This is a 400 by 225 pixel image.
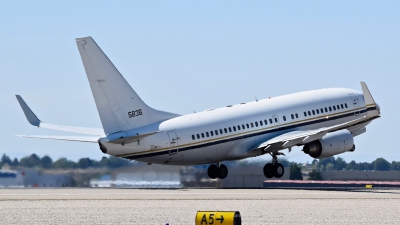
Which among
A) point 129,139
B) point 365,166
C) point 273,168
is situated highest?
point 365,166

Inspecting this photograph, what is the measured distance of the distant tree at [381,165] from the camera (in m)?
95.4

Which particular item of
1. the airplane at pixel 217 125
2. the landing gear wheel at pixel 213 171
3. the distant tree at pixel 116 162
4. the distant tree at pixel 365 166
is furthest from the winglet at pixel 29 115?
the distant tree at pixel 365 166

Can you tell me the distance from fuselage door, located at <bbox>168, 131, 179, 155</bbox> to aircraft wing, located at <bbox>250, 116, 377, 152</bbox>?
7523 millimetres

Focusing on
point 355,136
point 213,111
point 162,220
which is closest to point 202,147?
point 213,111

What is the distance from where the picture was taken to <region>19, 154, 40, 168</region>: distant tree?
5950cm

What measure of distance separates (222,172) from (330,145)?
332 inches

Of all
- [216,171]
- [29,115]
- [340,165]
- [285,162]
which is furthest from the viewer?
[340,165]

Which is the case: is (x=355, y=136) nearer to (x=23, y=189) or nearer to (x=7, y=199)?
(x=23, y=189)

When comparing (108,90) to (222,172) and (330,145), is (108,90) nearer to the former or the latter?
(222,172)

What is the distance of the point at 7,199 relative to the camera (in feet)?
147

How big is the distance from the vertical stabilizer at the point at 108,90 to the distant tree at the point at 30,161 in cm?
871

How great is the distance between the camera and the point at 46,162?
59656 millimetres

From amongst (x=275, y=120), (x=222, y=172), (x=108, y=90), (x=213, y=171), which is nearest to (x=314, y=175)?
(x=275, y=120)

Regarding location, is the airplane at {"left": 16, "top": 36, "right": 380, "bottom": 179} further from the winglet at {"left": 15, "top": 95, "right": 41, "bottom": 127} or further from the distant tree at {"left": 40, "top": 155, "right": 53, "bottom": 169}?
the distant tree at {"left": 40, "top": 155, "right": 53, "bottom": 169}
